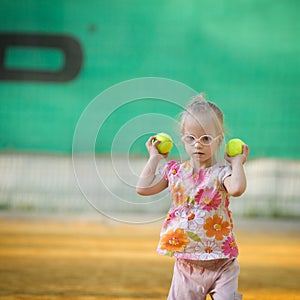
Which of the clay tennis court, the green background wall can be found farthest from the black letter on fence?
the clay tennis court

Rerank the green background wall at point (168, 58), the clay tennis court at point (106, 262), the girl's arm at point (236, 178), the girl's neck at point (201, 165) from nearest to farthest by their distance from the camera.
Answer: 1. the girl's arm at point (236, 178)
2. the girl's neck at point (201, 165)
3. the clay tennis court at point (106, 262)
4. the green background wall at point (168, 58)

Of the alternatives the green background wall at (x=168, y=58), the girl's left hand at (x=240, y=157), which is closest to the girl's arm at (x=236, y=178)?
the girl's left hand at (x=240, y=157)

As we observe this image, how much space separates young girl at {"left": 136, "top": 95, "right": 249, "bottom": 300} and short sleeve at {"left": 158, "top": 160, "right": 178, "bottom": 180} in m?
0.01

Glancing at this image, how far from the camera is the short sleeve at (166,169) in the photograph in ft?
5.04

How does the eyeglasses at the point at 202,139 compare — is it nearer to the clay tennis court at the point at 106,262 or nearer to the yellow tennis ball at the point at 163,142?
the yellow tennis ball at the point at 163,142

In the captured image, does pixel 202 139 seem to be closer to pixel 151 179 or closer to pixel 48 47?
pixel 151 179

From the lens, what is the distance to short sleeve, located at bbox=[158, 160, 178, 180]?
1.54m

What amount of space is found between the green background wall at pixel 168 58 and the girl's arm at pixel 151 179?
12.3ft

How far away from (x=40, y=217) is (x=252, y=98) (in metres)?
1.74

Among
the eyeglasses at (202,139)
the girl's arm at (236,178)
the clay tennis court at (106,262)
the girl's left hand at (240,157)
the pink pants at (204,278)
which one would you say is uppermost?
the eyeglasses at (202,139)

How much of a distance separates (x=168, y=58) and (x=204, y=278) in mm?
3919

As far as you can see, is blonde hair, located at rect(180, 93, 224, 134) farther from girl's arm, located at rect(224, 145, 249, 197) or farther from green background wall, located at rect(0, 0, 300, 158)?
green background wall, located at rect(0, 0, 300, 158)

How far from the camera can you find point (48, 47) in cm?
532

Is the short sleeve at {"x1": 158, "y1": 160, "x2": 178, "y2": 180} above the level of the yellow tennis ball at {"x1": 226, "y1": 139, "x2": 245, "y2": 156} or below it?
below
